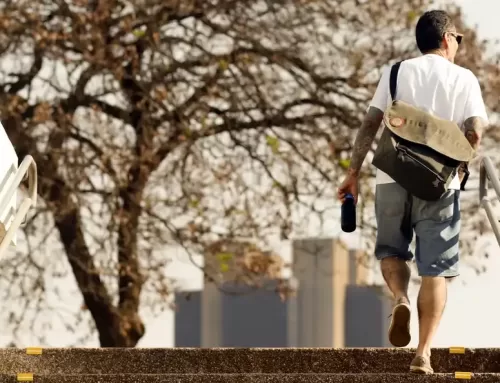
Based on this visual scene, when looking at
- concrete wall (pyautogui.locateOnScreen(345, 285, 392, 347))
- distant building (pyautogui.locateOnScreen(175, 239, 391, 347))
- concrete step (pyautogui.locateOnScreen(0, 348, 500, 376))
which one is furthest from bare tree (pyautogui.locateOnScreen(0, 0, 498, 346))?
concrete wall (pyautogui.locateOnScreen(345, 285, 392, 347))

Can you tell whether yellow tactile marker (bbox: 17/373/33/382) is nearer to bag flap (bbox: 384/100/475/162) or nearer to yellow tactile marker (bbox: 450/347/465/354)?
bag flap (bbox: 384/100/475/162)

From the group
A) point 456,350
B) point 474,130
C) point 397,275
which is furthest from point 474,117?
point 456,350

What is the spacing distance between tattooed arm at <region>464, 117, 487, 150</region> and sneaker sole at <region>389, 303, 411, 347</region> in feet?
2.90

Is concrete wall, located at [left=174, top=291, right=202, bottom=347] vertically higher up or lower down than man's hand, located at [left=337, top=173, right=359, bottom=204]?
higher up

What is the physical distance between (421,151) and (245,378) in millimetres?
1481

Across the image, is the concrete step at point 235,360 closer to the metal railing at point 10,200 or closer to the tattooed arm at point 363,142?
the metal railing at point 10,200

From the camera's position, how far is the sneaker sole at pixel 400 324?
635 cm

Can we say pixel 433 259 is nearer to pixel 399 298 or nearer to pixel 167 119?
pixel 399 298

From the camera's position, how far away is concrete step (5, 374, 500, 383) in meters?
5.81

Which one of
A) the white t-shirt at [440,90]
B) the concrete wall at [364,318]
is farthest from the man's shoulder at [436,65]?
the concrete wall at [364,318]

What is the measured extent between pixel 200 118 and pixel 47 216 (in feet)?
6.97

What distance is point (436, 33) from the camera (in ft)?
21.6

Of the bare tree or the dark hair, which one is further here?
the bare tree

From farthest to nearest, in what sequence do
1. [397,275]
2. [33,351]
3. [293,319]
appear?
[293,319] < [33,351] < [397,275]
